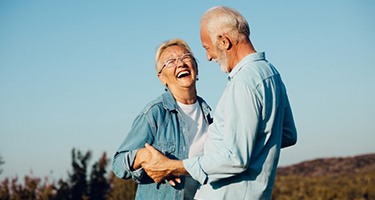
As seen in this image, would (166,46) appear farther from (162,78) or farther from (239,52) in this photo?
(239,52)

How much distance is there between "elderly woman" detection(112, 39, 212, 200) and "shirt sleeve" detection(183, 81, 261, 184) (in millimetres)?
691

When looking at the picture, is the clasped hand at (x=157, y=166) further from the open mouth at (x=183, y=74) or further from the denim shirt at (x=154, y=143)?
the open mouth at (x=183, y=74)

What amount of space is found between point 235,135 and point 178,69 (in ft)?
4.04

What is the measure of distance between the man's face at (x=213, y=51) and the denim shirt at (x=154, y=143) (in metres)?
0.83

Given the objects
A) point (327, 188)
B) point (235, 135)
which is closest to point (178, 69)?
point (235, 135)

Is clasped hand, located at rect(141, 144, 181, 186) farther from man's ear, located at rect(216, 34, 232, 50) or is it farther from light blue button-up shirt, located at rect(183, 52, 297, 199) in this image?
man's ear, located at rect(216, 34, 232, 50)

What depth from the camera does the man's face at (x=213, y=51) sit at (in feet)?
11.4

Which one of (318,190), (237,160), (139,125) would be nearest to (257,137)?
(237,160)

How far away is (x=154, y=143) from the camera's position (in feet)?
13.9

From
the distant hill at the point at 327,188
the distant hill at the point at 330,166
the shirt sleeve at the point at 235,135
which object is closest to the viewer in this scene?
the shirt sleeve at the point at 235,135

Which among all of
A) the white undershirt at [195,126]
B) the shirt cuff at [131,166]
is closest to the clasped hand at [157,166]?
the shirt cuff at [131,166]

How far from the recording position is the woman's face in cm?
439

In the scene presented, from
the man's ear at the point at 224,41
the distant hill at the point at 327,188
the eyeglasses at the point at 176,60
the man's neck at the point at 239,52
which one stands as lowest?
the distant hill at the point at 327,188

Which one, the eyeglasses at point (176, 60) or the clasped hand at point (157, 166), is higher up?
the eyeglasses at point (176, 60)
